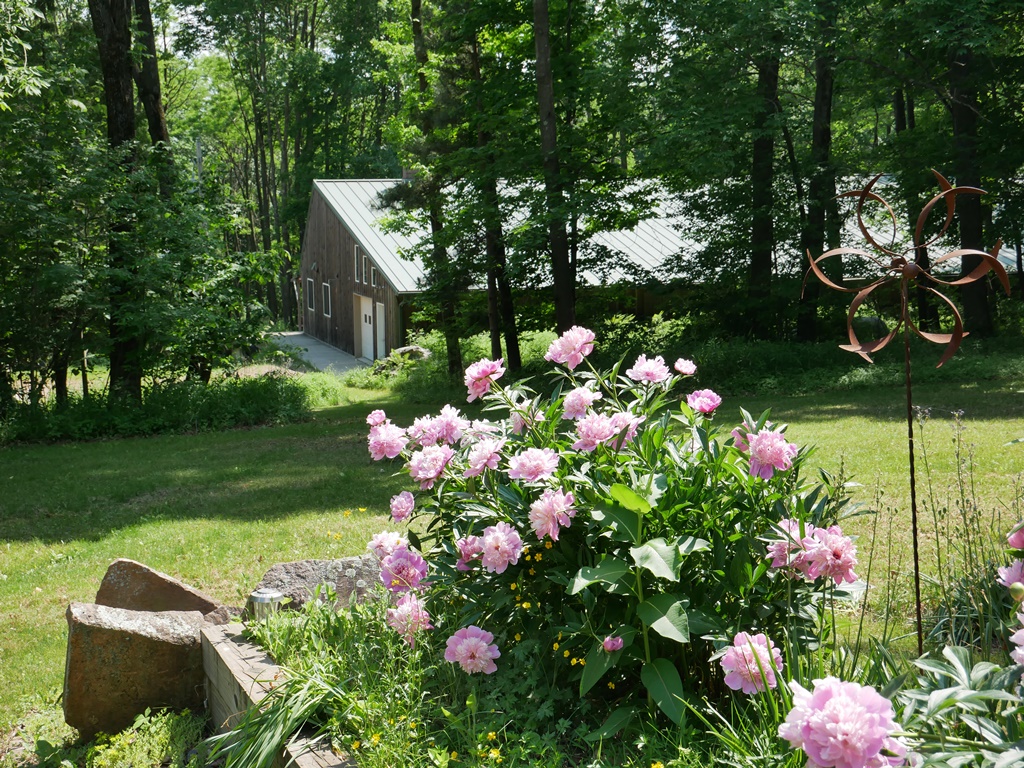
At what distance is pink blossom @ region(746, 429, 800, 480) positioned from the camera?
269cm

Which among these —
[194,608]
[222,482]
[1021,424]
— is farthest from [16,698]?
[1021,424]

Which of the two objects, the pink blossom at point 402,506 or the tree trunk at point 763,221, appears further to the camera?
the tree trunk at point 763,221

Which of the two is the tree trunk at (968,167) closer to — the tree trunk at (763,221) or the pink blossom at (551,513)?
the tree trunk at (763,221)

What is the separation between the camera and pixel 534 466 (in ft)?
9.00

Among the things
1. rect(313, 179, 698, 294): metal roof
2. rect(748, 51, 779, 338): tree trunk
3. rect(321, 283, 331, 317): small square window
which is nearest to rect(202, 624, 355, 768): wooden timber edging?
rect(748, 51, 779, 338): tree trunk

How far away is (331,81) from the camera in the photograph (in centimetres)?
3709

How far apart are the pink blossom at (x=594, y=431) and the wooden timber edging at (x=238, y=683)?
123 cm

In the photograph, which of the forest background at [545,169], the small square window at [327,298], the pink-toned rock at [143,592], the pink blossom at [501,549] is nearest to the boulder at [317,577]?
the pink-toned rock at [143,592]

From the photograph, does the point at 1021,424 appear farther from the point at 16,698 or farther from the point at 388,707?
the point at 16,698

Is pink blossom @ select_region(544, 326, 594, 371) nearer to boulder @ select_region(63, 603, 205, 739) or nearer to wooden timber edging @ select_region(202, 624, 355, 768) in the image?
wooden timber edging @ select_region(202, 624, 355, 768)

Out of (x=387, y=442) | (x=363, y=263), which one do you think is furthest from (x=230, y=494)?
(x=363, y=263)

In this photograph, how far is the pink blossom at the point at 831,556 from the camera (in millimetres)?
2408

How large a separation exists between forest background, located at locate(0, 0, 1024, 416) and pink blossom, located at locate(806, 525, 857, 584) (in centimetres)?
1165

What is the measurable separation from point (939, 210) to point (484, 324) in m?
8.85
